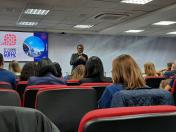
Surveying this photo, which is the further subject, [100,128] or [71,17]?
[71,17]

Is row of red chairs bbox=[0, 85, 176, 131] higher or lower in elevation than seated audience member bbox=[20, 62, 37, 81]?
lower

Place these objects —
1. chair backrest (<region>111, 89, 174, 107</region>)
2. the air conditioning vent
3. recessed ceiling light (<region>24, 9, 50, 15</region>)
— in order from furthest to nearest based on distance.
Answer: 1. the air conditioning vent
2. recessed ceiling light (<region>24, 9, 50, 15</region>)
3. chair backrest (<region>111, 89, 174, 107</region>)

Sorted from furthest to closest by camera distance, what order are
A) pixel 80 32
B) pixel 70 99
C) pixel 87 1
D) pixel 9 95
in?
pixel 80 32 < pixel 87 1 < pixel 70 99 < pixel 9 95

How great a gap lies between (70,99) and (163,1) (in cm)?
482

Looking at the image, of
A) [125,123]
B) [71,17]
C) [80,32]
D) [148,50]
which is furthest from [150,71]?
[148,50]

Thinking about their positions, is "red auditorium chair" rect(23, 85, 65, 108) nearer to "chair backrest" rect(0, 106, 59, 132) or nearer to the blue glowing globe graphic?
"chair backrest" rect(0, 106, 59, 132)

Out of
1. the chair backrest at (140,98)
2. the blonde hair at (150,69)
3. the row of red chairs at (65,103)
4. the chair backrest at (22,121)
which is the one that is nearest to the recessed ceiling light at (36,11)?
the blonde hair at (150,69)

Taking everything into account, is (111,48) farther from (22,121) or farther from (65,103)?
(22,121)

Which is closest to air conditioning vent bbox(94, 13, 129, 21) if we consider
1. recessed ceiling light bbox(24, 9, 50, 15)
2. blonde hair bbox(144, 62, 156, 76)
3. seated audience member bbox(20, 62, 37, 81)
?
recessed ceiling light bbox(24, 9, 50, 15)

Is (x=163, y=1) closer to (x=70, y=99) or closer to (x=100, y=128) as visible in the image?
(x=70, y=99)

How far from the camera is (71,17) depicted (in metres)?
8.37

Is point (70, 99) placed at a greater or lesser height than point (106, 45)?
lesser

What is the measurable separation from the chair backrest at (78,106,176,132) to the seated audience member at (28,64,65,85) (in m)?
2.25

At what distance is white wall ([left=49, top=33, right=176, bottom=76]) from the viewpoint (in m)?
11.8
